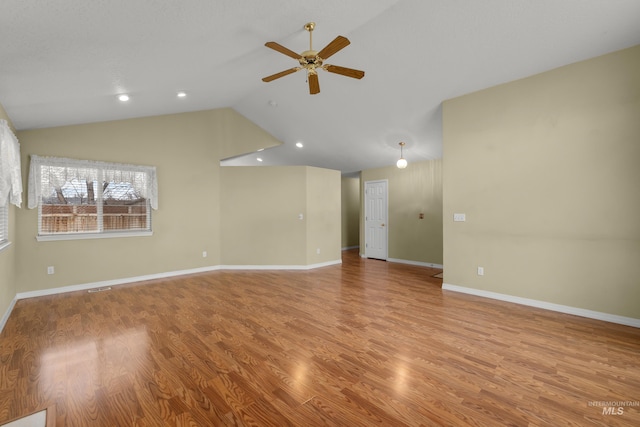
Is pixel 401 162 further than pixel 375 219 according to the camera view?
No

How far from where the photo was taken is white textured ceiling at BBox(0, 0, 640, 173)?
227 centimetres

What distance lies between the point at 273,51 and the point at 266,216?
11.5ft

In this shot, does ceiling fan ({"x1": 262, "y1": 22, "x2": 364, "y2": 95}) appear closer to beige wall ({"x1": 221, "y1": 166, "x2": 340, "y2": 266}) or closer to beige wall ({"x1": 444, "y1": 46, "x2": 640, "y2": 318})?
beige wall ({"x1": 444, "y1": 46, "x2": 640, "y2": 318})

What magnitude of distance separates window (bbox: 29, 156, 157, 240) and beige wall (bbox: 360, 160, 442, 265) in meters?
5.40

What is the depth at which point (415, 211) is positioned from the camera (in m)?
7.02

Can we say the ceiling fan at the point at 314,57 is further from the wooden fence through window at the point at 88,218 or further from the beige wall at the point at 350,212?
the beige wall at the point at 350,212

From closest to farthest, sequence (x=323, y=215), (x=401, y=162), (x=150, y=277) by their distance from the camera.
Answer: (x=150, y=277) < (x=401, y=162) < (x=323, y=215)

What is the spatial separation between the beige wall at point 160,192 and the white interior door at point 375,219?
292cm

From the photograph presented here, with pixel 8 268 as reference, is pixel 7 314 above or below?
below

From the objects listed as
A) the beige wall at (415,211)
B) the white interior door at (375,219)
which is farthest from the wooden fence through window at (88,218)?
the beige wall at (415,211)

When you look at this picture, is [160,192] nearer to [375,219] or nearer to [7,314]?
[7,314]

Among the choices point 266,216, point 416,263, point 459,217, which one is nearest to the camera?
point 459,217

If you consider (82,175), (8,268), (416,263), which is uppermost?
(82,175)

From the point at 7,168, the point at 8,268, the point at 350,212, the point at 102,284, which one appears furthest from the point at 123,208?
the point at 350,212
